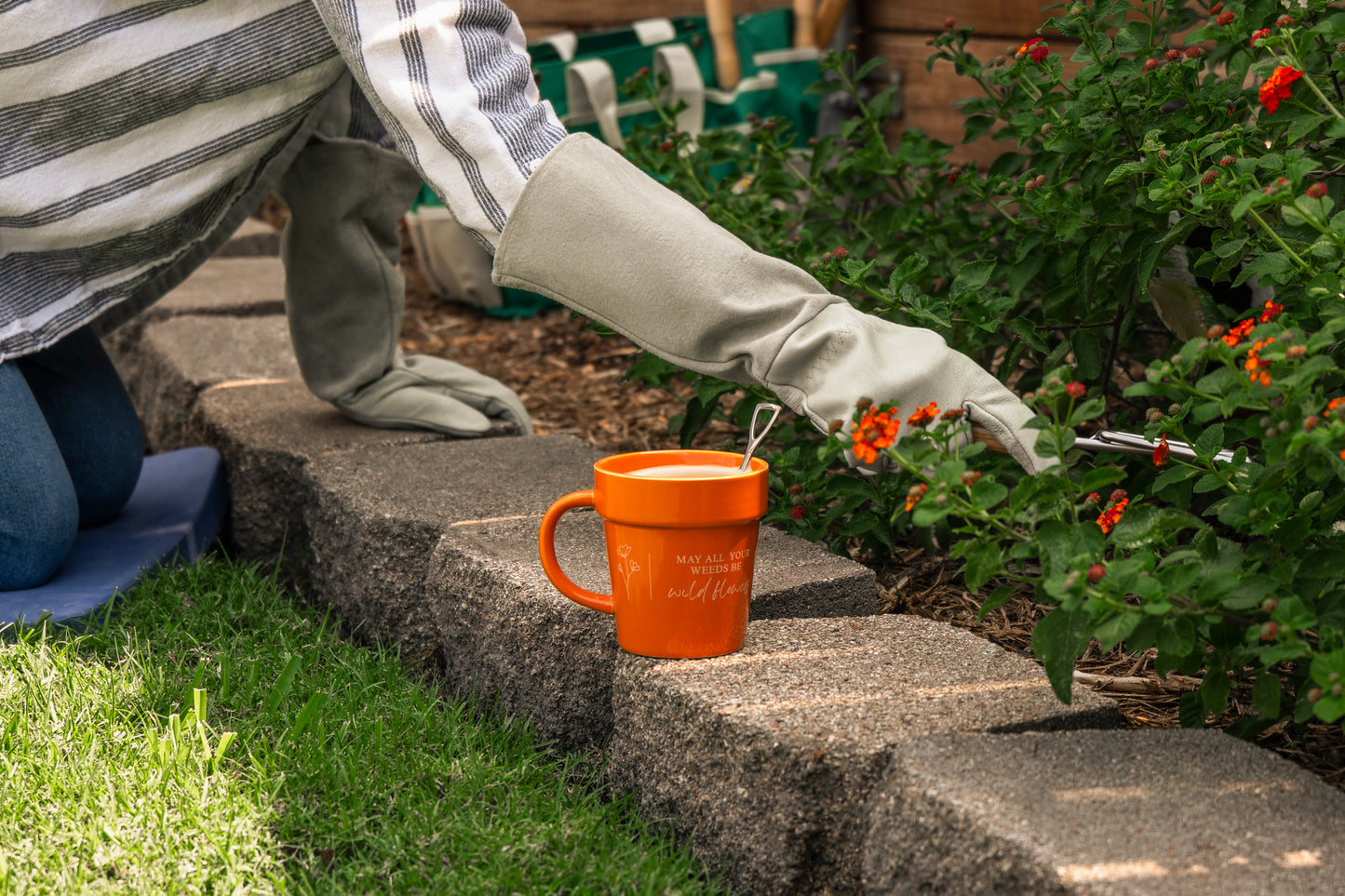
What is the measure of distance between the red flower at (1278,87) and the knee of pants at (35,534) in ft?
5.29

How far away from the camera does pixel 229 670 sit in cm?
151

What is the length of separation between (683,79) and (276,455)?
5.96 ft

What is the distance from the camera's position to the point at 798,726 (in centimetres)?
105

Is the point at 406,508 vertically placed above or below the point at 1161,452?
below

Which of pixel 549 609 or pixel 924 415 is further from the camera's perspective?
pixel 549 609

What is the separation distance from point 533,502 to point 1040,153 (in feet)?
2.73

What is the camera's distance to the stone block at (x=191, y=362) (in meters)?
2.48

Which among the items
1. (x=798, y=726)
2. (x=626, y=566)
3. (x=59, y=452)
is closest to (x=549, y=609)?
(x=626, y=566)

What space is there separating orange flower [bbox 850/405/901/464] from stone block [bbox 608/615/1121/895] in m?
0.25

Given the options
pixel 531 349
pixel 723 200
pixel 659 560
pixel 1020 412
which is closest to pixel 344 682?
pixel 659 560

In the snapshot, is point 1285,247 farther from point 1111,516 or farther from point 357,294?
point 357,294

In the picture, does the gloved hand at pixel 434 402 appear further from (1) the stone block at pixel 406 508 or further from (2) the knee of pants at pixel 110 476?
(2) the knee of pants at pixel 110 476

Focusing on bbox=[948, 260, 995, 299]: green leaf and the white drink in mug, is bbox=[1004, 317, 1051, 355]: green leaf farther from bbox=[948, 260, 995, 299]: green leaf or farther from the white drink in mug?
the white drink in mug

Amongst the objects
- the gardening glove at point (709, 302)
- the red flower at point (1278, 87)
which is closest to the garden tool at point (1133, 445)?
the gardening glove at point (709, 302)
